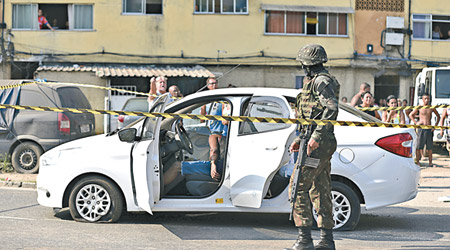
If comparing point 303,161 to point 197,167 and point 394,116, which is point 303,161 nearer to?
point 197,167

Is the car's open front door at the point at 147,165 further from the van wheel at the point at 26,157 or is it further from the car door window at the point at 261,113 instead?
the van wheel at the point at 26,157

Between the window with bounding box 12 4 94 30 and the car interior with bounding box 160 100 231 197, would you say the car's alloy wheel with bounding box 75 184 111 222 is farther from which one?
the window with bounding box 12 4 94 30

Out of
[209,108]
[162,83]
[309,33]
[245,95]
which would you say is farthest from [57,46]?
[245,95]

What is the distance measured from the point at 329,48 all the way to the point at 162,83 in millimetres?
16227

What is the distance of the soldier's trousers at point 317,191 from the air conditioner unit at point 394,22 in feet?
69.7

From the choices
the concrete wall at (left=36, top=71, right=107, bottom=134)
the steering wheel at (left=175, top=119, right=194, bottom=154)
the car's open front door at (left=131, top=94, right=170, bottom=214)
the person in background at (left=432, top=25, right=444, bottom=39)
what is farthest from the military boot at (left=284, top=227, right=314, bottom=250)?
the person in background at (left=432, top=25, right=444, bottom=39)

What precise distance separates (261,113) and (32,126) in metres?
6.46

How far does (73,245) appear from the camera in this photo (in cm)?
678

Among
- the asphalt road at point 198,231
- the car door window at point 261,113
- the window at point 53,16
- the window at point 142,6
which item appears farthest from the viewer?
the window at point 142,6

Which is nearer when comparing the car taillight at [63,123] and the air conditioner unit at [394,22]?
the car taillight at [63,123]

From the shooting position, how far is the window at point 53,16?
25.6 metres

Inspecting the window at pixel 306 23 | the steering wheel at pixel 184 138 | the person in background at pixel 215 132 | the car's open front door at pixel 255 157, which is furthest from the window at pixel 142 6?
the car's open front door at pixel 255 157

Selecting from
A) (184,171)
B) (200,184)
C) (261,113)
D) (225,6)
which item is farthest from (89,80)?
(261,113)

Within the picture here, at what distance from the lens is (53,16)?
85.4ft
